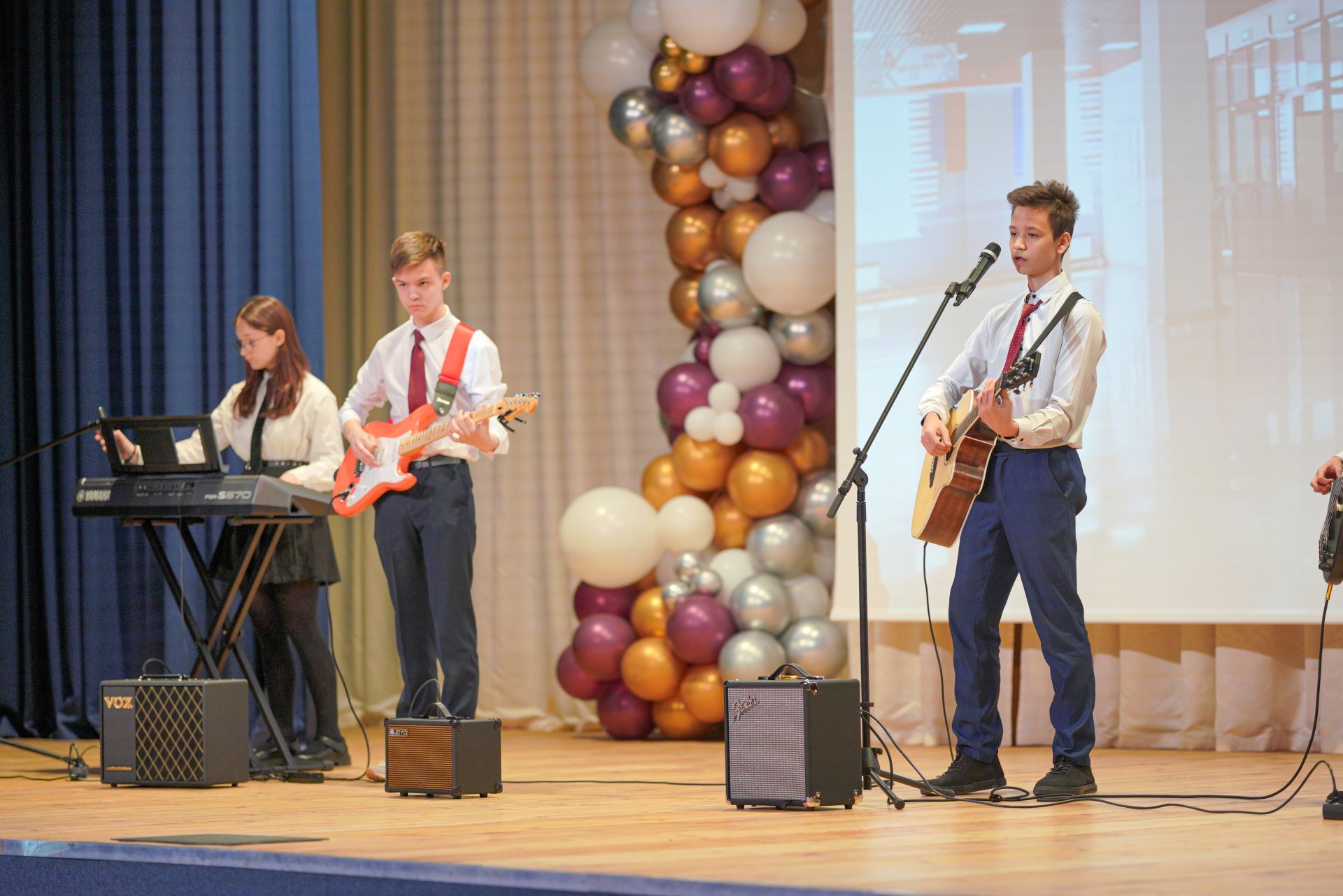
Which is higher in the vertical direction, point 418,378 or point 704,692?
point 418,378

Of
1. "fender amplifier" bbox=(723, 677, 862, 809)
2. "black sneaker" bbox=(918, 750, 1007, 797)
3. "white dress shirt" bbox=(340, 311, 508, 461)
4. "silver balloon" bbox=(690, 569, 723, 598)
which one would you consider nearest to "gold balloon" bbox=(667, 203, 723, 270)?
"silver balloon" bbox=(690, 569, 723, 598)

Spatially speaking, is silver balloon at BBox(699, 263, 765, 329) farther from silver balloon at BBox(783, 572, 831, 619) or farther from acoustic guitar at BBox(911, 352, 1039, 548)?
→ acoustic guitar at BBox(911, 352, 1039, 548)

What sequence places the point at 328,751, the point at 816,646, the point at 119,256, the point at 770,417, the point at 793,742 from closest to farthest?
the point at 793,742 → the point at 328,751 → the point at 816,646 → the point at 770,417 → the point at 119,256

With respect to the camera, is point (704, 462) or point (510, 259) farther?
point (510, 259)

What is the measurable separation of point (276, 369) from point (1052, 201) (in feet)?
7.50

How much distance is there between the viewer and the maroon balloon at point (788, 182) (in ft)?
17.5

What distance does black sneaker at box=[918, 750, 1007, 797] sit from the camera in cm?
348

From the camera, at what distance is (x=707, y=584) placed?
525 centimetres

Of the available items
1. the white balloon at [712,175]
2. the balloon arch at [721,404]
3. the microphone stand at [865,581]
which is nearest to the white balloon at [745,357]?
the balloon arch at [721,404]

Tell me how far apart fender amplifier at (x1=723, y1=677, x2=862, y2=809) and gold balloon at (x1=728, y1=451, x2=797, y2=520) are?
203cm

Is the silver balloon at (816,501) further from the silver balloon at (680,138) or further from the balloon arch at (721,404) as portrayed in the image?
the silver balloon at (680,138)

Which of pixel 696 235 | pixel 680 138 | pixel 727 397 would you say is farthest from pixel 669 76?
pixel 727 397

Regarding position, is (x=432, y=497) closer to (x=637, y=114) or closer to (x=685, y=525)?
(x=685, y=525)

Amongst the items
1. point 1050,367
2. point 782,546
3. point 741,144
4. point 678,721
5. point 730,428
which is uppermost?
point 741,144
